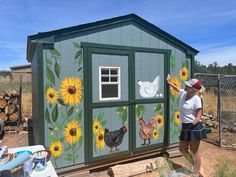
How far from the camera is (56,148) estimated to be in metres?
4.80

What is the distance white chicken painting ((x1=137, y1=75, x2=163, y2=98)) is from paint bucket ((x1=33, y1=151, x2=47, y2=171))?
12.5ft

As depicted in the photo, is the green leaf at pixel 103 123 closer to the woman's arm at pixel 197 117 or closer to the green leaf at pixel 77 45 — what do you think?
the green leaf at pixel 77 45

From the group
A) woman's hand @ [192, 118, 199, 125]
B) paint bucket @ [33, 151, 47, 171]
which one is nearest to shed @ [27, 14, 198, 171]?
woman's hand @ [192, 118, 199, 125]

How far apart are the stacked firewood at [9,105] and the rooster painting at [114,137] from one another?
215 inches

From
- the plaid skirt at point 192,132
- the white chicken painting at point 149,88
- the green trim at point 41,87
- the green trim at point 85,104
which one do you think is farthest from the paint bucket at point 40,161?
the white chicken painting at point 149,88

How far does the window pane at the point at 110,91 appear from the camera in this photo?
541cm

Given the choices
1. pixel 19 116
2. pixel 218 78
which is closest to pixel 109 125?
pixel 218 78

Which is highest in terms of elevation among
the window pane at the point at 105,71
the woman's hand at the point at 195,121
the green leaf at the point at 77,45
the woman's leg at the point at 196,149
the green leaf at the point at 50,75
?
the green leaf at the point at 77,45

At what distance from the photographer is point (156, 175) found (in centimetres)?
550

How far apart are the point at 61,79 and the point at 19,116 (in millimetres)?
5630

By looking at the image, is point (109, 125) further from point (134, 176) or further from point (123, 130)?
point (134, 176)

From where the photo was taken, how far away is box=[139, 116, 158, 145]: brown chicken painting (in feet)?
19.4

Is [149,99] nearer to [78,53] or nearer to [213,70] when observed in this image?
[78,53]

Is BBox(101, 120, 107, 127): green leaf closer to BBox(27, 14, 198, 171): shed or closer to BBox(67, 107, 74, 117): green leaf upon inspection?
BBox(27, 14, 198, 171): shed
